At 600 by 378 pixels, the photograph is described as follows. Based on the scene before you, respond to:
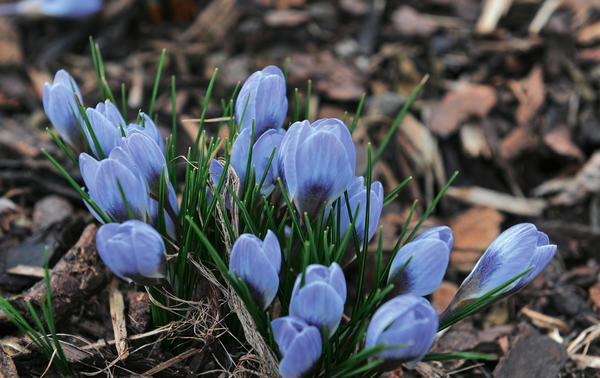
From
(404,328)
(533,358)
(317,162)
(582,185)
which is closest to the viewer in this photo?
(404,328)

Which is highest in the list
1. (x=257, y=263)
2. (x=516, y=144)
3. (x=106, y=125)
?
(x=106, y=125)

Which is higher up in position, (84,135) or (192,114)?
(84,135)

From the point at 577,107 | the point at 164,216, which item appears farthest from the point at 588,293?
the point at 164,216

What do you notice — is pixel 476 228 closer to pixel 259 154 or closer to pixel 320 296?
pixel 259 154

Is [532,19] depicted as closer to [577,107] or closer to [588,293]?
[577,107]

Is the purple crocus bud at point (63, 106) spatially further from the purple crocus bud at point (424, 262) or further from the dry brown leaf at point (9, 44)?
the dry brown leaf at point (9, 44)

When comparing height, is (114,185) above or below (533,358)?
above

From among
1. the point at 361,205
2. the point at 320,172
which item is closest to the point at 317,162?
the point at 320,172
